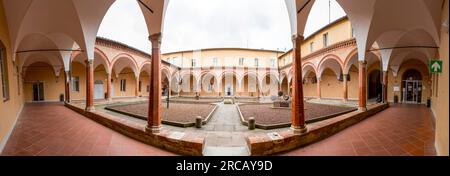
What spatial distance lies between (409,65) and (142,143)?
75.3ft

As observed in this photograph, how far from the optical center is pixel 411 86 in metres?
16.3

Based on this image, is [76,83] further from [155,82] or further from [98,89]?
[155,82]

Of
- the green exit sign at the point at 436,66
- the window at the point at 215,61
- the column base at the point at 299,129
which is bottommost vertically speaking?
the column base at the point at 299,129

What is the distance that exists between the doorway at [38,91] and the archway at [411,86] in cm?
3574

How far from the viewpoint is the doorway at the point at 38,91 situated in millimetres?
17391

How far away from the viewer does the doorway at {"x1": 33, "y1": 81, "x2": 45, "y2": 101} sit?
17391 mm

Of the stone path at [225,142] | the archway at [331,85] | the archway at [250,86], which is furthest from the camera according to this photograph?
the archway at [250,86]

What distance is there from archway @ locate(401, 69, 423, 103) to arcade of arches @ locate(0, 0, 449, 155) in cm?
6

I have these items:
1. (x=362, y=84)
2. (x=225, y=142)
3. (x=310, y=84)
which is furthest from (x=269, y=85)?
(x=225, y=142)

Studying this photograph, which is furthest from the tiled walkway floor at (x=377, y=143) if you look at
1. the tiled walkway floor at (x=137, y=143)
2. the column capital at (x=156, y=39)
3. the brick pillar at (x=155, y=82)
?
the column capital at (x=156, y=39)

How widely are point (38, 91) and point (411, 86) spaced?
36.5m

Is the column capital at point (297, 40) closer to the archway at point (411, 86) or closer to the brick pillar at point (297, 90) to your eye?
Result: the brick pillar at point (297, 90)
